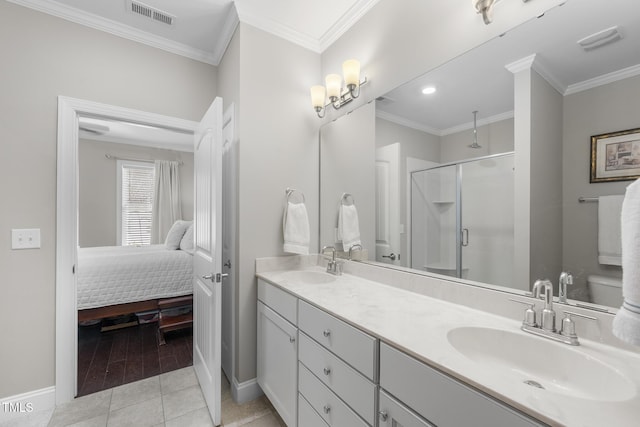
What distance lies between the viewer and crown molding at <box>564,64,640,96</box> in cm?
86

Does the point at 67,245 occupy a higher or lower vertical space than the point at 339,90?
lower

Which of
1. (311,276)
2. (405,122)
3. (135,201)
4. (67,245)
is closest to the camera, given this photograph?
(405,122)

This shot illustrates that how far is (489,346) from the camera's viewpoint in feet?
3.21

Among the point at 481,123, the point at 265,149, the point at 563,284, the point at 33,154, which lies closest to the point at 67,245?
the point at 33,154

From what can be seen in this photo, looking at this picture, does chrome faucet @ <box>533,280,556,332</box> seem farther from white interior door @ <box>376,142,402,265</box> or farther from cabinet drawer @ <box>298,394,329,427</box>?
cabinet drawer @ <box>298,394,329,427</box>

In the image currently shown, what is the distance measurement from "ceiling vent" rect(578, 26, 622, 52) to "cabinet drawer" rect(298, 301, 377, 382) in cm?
127

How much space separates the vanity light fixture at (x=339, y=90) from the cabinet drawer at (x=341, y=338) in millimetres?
1397

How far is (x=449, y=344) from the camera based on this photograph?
2.88 ft

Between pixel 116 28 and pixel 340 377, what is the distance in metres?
2.71

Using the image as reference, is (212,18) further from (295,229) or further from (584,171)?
(584,171)

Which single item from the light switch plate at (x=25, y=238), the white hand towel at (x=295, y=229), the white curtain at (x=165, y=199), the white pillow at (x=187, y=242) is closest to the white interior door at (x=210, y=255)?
the white hand towel at (x=295, y=229)

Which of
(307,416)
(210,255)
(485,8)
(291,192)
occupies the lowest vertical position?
(307,416)

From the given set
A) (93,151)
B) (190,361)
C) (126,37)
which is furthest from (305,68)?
(93,151)

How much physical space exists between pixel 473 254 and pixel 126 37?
2750 mm
